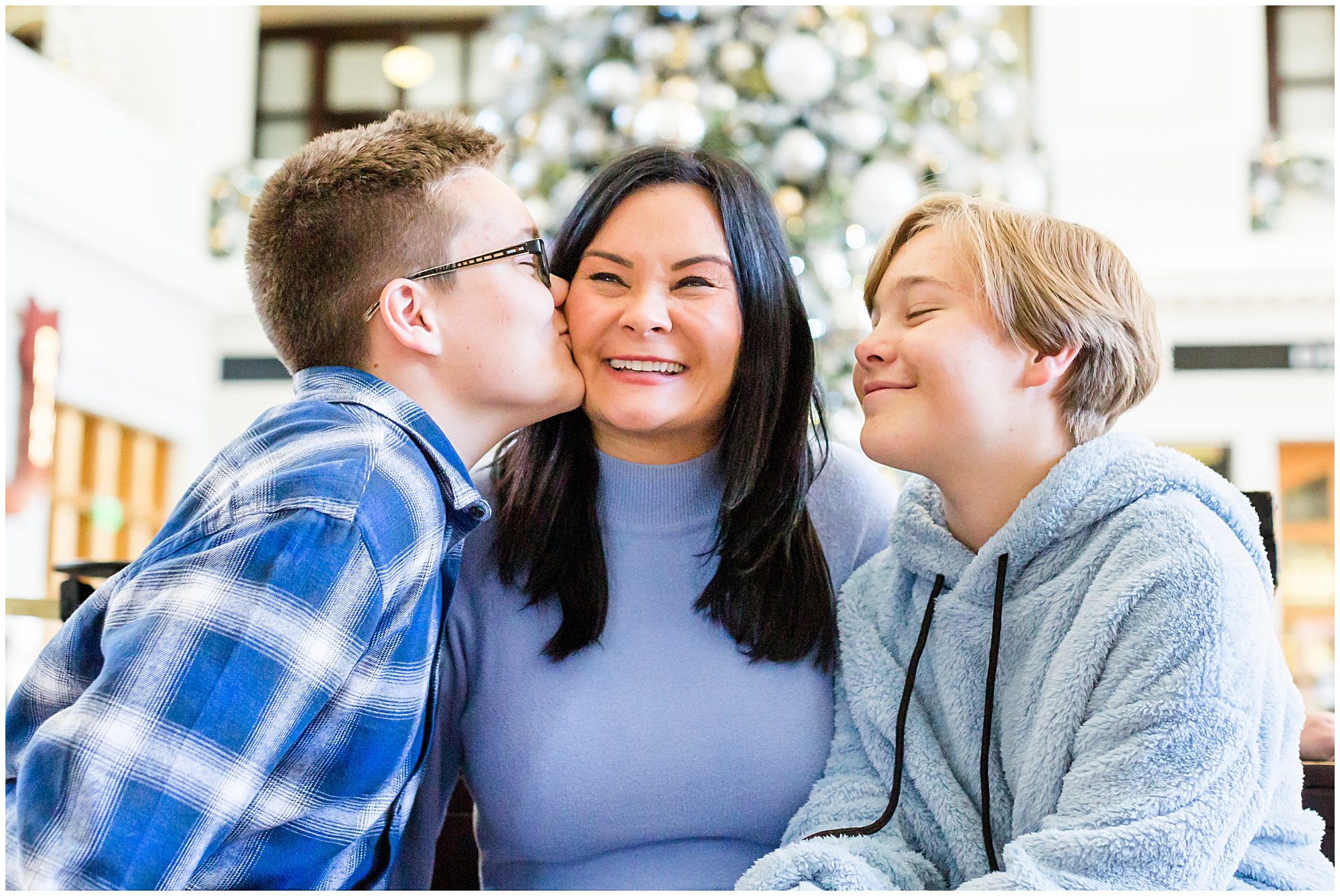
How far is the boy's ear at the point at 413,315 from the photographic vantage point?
51.7 inches

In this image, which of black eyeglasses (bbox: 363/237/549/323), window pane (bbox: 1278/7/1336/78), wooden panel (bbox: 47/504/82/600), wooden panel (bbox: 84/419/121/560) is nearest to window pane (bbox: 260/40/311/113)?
wooden panel (bbox: 84/419/121/560)

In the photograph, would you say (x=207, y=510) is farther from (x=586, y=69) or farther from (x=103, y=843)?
(x=586, y=69)

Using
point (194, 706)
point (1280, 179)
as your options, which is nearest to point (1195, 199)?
point (1280, 179)

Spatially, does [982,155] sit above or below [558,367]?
above

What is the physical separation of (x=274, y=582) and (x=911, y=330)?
712 millimetres

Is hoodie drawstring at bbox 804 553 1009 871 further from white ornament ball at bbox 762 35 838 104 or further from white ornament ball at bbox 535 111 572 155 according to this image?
white ornament ball at bbox 535 111 572 155

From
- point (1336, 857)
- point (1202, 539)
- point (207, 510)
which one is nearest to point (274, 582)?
point (207, 510)

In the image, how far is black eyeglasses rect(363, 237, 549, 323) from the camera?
1339mm

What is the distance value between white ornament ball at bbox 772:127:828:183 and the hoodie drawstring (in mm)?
2614

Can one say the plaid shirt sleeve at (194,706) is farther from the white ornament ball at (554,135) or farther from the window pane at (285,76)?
the window pane at (285,76)

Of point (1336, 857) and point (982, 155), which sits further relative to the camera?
point (982, 155)

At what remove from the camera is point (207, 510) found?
105cm

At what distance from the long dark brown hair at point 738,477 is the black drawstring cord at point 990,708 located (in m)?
0.24

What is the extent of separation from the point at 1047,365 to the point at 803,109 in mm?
2663
